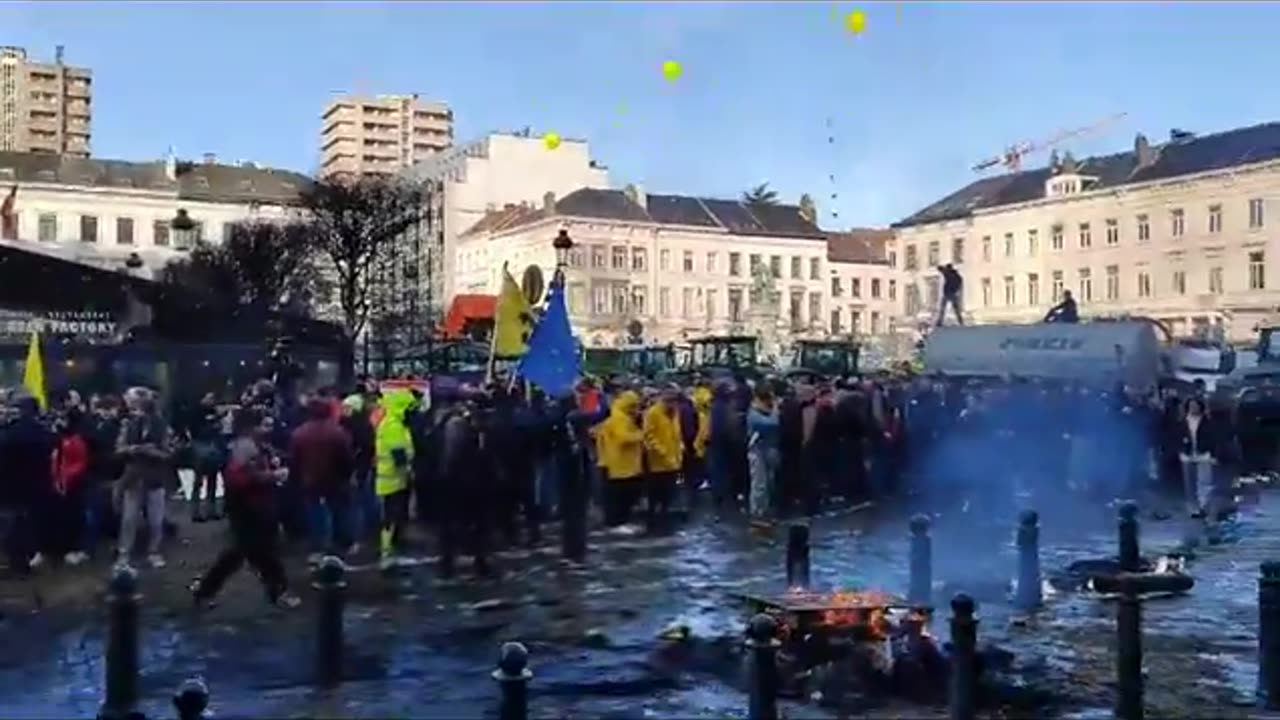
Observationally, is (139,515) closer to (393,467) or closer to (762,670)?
(393,467)

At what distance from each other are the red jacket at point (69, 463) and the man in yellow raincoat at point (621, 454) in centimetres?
578

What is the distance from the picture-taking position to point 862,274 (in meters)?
110

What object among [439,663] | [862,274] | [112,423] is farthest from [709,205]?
[439,663]

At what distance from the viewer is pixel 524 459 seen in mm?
18406

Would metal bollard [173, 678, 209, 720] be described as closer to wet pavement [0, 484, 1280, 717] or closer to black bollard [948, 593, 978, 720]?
wet pavement [0, 484, 1280, 717]

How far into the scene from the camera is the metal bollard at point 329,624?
9.97 meters

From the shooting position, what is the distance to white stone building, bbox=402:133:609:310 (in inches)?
4124

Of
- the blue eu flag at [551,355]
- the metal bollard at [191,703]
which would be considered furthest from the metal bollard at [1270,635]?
the blue eu flag at [551,355]

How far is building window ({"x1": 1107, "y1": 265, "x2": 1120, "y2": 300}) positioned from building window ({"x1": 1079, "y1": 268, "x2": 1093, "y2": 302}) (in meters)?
1.05

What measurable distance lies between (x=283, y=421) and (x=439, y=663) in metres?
9.66

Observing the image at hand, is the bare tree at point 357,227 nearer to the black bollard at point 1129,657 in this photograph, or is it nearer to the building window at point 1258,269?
the building window at point 1258,269

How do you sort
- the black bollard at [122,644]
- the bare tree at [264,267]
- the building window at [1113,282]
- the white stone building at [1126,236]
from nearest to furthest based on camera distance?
1. the black bollard at [122,644]
2. the bare tree at [264,267]
3. the white stone building at [1126,236]
4. the building window at [1113,282]

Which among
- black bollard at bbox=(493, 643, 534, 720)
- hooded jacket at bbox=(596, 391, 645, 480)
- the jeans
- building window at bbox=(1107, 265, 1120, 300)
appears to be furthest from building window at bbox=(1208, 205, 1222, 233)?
black bollard at bbox=(493, 643, 534, 720)

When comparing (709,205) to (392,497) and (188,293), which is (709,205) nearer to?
(188,293)
